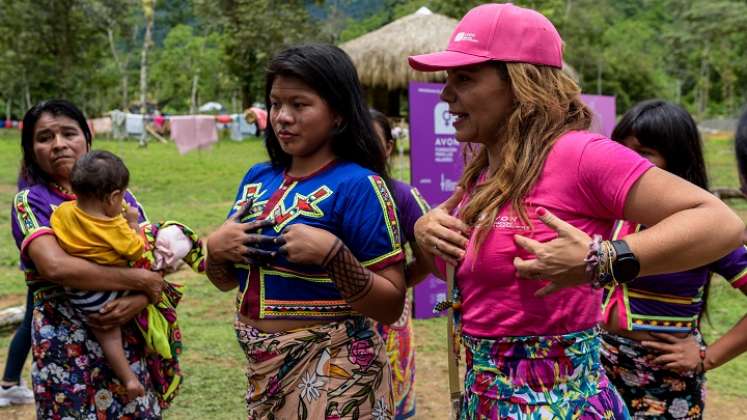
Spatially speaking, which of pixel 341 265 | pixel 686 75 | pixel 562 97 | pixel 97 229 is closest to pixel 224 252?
pixel 341 265

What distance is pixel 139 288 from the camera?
279cm

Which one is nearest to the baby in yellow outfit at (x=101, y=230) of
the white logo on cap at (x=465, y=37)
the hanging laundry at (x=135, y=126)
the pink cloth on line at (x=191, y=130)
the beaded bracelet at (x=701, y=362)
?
the white logo on cap at (x=465, y=37)

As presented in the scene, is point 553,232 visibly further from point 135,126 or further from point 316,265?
point 135,126

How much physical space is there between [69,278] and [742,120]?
231 centimetres

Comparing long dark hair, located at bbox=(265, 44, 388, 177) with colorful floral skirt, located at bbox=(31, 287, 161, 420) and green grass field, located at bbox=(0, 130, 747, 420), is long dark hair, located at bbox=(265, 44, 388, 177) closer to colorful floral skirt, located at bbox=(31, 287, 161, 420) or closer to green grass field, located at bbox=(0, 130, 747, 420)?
colorful floral skirt, located at bbox=(31, 287, 161, 420)

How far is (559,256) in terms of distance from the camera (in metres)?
1.48

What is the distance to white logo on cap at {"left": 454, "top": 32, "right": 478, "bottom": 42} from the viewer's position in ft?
5.71

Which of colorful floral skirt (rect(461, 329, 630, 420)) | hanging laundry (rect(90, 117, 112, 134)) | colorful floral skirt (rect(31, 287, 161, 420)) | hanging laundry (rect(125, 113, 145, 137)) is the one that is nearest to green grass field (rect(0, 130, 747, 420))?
colorful floral skirt (rect(31, 287, 161, 420))

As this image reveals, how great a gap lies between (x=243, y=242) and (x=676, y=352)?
1433 millimetres

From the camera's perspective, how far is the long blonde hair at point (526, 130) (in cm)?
167

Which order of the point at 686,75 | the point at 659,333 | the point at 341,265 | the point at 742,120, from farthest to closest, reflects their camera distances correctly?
1. the point at 686,75
2. the point at 659,333
3. the point at 742,120
4. the point at 341,265

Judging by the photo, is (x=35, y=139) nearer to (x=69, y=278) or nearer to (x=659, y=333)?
(x=69, y=278)

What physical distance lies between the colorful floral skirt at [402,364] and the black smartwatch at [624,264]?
188cm

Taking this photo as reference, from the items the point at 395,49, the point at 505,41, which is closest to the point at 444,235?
the point at 505,41
